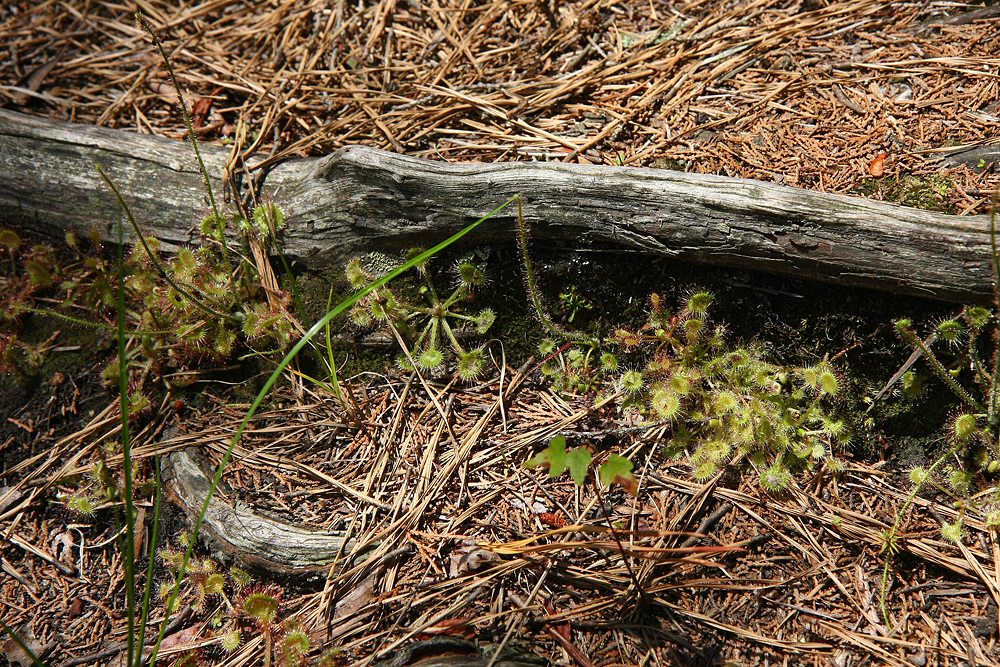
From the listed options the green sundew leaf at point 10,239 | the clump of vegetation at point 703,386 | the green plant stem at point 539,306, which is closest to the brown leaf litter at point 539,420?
the clump of vegetation at point 703,386

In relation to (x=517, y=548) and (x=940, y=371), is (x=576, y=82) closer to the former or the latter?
(x=940, y=371)

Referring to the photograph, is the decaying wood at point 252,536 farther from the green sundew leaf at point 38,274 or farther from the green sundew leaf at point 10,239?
the green sundew leaf at point 10,239

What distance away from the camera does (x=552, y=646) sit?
183cm

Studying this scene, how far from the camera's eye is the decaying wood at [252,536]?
211 cm

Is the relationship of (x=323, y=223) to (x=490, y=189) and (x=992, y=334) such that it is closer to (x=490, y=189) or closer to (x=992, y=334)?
(x=490, y=189)

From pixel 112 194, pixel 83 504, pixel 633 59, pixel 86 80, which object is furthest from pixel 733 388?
pixel 86 80

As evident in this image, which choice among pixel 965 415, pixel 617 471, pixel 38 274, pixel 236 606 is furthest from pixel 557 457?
pixel 38 274

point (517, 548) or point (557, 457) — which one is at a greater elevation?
point (557, 457)

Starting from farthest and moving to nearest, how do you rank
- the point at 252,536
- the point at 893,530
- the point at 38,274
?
the point at 38,274
the point at 252,536
the point at 893,530

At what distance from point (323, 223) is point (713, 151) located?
5.53ft

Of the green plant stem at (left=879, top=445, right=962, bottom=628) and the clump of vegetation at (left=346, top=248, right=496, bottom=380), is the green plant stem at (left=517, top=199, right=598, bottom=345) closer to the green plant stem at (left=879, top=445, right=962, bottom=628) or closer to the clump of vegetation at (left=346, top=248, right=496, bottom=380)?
the clump of vegetation at (left=346, top=248, right=496, bottom=380)

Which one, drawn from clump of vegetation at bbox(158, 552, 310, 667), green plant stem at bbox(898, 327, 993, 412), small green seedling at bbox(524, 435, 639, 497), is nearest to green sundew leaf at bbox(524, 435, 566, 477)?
small green seedling at bbox(524, 435, 639, 497)

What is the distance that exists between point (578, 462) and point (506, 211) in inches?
42.0

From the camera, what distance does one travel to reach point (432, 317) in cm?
245
